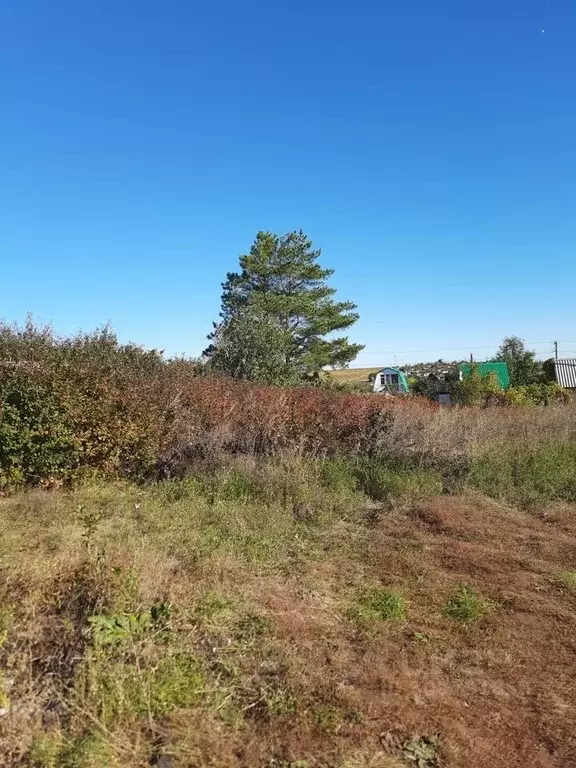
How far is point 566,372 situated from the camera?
90.1 ft

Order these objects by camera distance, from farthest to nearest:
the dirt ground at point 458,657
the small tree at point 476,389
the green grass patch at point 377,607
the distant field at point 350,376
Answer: the distant field at point 350,376, the small tree at point 476,389, the green grass patch at point 377,607, the dirt ground at point 458,657

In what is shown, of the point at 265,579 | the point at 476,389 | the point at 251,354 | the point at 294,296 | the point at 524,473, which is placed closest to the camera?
the point at 265,579

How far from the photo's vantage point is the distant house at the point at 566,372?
2709cm

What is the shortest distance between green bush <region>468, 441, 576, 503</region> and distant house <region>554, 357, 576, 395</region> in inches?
804

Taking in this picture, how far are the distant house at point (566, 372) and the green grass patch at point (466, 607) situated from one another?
1019 inches

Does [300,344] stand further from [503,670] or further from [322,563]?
[503,670]

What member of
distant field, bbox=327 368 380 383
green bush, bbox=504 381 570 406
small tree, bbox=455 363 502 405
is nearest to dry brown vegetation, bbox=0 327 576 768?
green bush, bbox=504 381 570 406

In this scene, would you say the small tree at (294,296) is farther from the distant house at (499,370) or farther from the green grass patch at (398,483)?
the green grass patch at (398,483)

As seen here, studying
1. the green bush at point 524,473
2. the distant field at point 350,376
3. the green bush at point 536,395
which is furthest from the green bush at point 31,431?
the distant field at point 350,376

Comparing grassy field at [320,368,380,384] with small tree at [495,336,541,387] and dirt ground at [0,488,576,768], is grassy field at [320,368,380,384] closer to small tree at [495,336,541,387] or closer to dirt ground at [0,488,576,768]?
small tree at [495,336,541,387]

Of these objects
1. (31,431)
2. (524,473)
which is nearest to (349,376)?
(524,473)

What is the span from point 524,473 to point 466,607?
4.66 metres

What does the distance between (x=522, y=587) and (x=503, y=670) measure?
1472 mm

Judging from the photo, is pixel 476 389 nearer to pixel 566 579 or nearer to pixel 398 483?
pixel 398 483
